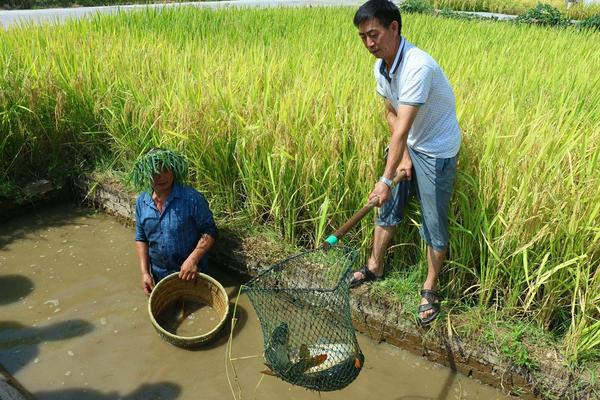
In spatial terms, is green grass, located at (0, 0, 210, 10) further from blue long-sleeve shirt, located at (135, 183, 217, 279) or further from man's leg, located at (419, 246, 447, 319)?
man's leg, located at (419, 246, 447, 319)

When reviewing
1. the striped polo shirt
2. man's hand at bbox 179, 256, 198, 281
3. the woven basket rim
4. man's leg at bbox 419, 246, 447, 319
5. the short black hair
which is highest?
the short black hair

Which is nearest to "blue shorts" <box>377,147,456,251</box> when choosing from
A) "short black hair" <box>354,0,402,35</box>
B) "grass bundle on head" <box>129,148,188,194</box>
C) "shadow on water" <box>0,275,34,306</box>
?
"short black hair" <box>354,0,402,35</box>

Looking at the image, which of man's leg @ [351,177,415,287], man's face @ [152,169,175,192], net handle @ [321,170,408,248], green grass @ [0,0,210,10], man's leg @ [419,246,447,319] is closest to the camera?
net handle @ [321,170,408,248]

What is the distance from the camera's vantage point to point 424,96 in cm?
172

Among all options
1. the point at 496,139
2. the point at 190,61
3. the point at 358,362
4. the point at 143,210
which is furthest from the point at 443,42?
the point at 358,362

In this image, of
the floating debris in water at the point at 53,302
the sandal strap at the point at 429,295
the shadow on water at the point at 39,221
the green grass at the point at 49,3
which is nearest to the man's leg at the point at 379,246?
the sandal strap at the point at 429,295

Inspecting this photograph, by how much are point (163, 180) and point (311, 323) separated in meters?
1.01

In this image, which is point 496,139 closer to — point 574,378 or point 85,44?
point 574,378

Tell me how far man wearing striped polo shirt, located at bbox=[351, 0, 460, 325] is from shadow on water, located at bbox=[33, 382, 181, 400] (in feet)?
3.71

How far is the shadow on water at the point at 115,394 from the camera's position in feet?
6.46

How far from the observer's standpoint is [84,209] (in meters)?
3.33

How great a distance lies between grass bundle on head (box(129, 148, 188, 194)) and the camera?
2.22 meters

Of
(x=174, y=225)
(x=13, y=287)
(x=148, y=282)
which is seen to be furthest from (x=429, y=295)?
(x=13, y=287)

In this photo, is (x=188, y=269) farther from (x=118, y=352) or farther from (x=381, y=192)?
(x=381, y=192)
